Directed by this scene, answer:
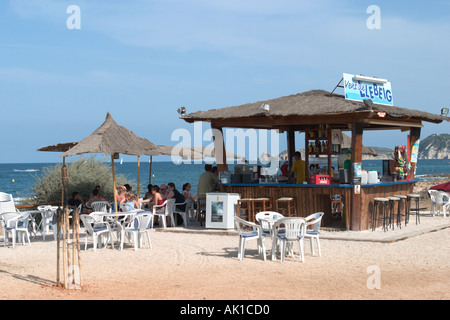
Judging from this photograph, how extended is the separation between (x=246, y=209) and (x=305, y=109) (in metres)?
2.48

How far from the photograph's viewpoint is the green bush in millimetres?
17094

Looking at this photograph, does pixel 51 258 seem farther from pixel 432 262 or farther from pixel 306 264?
pixel 432 262

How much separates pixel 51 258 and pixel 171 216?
4152 mm

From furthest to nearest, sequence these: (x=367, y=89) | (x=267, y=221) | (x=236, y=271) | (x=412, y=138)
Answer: (x=412, y=138) < (x=367, y=89) < (x=267, y=221) < (x=236, y=271)

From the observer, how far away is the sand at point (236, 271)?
285 inches

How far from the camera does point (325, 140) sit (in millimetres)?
14711

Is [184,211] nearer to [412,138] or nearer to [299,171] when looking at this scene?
[299,171]

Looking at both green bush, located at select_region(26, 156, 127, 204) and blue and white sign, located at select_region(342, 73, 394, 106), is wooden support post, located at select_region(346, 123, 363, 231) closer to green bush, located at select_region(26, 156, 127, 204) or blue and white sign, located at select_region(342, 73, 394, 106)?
blue and white sign, located at select_region(342, 73, 394, 106)

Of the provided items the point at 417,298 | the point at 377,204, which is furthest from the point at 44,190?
the point at 417,298

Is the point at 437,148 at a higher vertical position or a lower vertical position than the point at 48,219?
higher

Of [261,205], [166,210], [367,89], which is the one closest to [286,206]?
[261,205]

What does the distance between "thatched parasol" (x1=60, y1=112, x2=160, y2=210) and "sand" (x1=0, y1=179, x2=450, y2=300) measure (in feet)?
6.11

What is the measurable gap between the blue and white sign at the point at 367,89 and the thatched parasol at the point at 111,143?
4.66 meters
